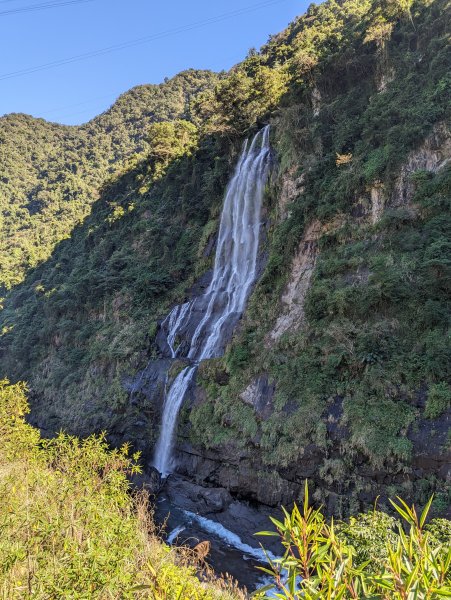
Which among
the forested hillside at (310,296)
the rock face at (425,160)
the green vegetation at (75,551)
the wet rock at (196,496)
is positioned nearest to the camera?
the green vegetation at (75,551)

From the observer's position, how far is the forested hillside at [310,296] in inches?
445

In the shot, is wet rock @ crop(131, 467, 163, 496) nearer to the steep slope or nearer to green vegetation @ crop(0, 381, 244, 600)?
green vegetation @ crop(0, 381, 244, 600)

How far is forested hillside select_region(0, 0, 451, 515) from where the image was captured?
11.3 meters

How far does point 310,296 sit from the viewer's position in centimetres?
1501

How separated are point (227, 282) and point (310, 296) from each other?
311 inches

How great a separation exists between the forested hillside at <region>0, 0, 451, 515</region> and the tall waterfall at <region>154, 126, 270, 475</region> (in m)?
0.94

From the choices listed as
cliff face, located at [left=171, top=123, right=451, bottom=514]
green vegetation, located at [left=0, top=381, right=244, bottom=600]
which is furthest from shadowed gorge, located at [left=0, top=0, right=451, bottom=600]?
green vegetation, located at [left=0, top=381, right=244, bottom=600]

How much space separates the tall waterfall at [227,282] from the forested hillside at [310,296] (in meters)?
0.94

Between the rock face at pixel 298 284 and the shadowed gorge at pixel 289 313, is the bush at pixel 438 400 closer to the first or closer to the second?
the shadowed gorge at pixel 289 313

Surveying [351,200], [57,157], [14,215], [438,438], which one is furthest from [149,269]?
[57,157]

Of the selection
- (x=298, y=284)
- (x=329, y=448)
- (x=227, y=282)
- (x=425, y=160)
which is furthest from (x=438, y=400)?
(x=227, y=282)

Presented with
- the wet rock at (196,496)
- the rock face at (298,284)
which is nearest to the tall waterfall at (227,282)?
the wet rock at (196,496)

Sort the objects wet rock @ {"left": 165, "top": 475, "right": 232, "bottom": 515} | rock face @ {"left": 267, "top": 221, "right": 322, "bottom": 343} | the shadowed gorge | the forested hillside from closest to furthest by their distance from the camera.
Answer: the shadowed gorge < the forested hillside < wet rock @ {"left": 165, "top": 475, "right": 232, "bottom": 515} < rock face @ {"left": 267, "top": 221, "right": 322, "bottom": 343}

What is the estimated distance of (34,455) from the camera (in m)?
10.3
